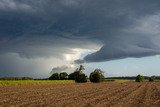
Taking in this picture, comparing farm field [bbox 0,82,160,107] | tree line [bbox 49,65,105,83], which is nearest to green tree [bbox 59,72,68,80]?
tree line [bbox 49,65,105,83]

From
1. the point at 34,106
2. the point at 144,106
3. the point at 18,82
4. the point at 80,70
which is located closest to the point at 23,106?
the point at 34,106

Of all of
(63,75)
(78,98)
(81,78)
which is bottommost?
(78,98)

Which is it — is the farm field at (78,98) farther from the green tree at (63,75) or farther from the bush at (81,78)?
the green tree at (63,75)

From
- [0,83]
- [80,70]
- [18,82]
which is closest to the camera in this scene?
[0,83]

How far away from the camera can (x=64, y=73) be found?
164500 millimetres

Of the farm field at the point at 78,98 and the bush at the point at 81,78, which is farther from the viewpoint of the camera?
the bush at the point at 81,78

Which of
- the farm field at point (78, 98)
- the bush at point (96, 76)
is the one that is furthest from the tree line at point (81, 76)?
the farm field at point (78, 98)

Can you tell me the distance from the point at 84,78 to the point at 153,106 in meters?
117

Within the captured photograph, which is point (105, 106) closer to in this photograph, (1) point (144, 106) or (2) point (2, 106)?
(1) point (144, 106)

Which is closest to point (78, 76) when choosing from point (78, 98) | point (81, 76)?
point (81, 76)

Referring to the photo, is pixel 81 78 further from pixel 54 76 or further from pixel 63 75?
pixel 54 76

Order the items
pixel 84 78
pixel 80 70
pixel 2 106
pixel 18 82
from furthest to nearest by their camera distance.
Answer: pixel 80 70, pixel 84 78, pixel 18 82, pixel 2 106

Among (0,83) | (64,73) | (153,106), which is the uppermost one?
→ (64,73)

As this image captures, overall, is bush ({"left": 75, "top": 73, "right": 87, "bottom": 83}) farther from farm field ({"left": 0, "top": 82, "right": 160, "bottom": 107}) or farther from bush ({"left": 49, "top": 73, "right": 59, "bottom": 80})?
farm field ({"left": 0, "top": 82, "right": 160, "bottom": 107})
